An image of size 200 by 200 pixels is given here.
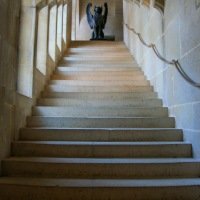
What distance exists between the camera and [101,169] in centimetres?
207

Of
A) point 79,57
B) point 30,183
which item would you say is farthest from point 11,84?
point 79,57

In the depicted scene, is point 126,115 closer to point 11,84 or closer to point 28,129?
point 28,129

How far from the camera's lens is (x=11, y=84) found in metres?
2.35

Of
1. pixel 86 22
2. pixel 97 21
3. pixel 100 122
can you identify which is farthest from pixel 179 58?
pixel 86 22

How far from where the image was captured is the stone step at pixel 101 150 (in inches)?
90.7

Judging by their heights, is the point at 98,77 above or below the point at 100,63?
below

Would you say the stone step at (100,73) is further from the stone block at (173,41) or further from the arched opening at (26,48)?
the arched opening at (26,48)

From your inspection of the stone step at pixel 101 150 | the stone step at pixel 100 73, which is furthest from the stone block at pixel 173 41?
the stone step at pixel 100 73

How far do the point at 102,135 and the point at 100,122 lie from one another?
25 centimetres

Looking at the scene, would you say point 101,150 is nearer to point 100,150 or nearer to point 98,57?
point 100,150

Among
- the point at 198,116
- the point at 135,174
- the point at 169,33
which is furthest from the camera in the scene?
the point at 169,33

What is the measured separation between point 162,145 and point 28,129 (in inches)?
54.8

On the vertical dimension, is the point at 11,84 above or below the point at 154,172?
above

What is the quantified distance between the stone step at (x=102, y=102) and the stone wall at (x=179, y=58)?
208 mm
